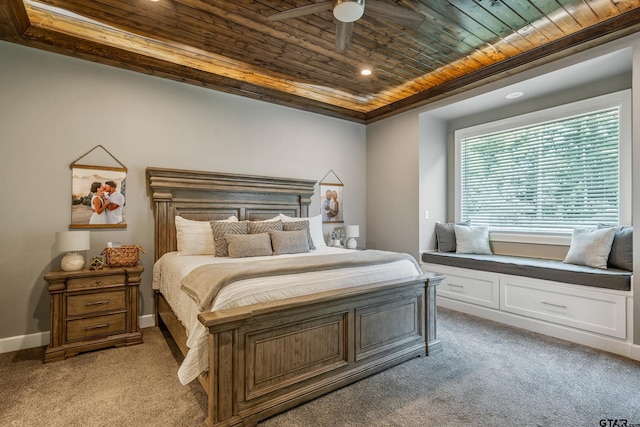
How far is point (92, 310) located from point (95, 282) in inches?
9.6

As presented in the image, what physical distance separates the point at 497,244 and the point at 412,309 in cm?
234

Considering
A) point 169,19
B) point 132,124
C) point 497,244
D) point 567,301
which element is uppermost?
point 169,19

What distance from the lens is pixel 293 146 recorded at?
181 inches

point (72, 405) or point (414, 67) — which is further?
point (414, 67)

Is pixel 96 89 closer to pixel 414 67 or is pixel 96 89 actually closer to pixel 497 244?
pixel 414 67

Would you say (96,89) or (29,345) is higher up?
(96,89)

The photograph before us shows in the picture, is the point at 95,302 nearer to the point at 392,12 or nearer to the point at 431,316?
the point at 431,316

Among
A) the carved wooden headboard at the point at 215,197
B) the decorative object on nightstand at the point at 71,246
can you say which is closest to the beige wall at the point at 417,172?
the carved wooden headboard at the point at 215,197

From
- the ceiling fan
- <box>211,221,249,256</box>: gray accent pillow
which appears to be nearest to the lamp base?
<box>211,221,249,256</box>: gray accent pillow

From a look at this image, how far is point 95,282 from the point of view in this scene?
2803mm

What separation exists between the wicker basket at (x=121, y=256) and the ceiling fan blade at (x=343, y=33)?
8.87 ft

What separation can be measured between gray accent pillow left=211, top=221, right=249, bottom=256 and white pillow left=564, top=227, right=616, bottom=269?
3.52m

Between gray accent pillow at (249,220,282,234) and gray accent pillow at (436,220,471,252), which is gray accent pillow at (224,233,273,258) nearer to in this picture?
gray accent pillow at (249,220,282,234)

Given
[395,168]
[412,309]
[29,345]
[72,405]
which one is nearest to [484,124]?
[395,168]
